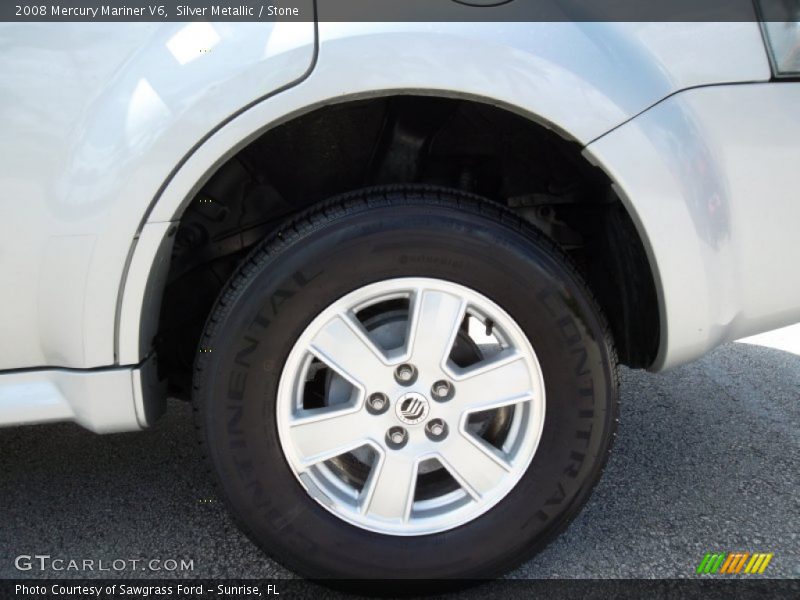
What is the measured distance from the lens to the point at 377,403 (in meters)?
1.69

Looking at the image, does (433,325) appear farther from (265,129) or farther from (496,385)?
(265,129)

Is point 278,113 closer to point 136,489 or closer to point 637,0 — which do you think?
point 637,0

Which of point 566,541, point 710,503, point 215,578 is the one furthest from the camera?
point 710,503

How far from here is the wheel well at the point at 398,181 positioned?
1825mm

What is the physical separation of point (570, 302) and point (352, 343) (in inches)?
19.2

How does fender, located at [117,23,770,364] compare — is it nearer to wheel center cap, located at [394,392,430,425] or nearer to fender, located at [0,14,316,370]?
fender, located at [0,14,316,370]

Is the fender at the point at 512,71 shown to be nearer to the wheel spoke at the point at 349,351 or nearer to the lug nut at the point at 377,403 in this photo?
the wheel spoke at the point at 349,351

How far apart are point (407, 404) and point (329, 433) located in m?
0.19

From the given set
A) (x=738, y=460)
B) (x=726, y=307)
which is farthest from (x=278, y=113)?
(x=738, y=460)

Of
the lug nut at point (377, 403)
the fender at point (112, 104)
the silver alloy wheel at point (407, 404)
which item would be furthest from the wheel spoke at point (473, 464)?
the fender at point (112, 104)

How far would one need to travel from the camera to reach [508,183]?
1.98 meters

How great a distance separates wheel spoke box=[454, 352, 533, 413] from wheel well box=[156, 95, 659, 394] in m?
0.35

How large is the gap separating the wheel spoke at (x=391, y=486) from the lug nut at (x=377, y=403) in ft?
0.34

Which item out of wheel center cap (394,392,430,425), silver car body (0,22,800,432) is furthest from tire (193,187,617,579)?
silver car body (0,22,800,432)
